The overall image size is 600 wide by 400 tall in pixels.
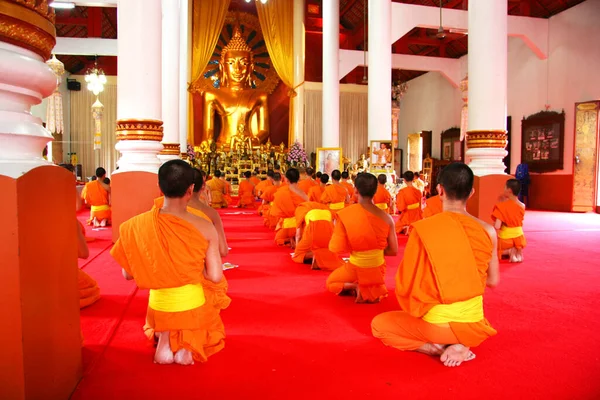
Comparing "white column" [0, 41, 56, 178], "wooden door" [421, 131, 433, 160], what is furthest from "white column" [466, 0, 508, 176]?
"wooden door" [421, 131, 433, 160]

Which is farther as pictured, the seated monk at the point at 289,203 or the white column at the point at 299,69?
the white column at the point at 299,69

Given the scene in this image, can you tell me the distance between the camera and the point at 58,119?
12.7m

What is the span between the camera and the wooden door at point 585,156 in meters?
12.0

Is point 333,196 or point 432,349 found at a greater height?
point 333,196

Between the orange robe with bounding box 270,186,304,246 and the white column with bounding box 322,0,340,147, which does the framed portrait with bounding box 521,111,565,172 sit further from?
the orange robe with bounding box 270,186,304,246

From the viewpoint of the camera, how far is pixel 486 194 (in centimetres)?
607

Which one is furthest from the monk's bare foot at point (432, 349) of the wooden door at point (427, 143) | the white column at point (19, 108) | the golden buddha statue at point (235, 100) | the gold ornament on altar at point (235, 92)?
the wooden door at point (427, 143)

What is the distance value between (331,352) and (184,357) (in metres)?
0.81

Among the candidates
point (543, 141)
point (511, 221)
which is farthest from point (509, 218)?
point (543, 141)

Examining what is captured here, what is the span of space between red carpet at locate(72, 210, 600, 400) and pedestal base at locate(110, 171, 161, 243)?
1219mm

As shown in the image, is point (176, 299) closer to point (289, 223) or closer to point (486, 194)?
point (289, 223)

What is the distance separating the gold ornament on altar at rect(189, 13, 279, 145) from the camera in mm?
17794

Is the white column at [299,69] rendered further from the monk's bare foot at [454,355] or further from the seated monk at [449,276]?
the monk's bare foot at [454,355]

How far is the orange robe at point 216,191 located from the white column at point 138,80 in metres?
6.18
